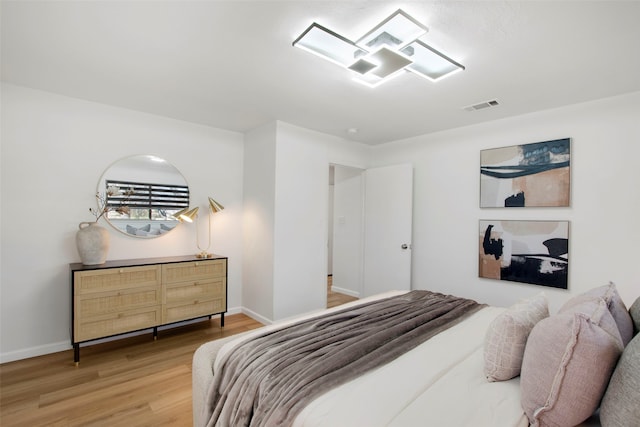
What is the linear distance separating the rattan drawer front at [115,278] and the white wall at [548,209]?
3.25 m

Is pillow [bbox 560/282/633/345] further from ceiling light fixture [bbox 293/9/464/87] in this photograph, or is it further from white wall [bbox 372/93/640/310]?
white wall [bbox 372/93/640/310]

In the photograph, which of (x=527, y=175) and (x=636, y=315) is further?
(x=527, y=175)

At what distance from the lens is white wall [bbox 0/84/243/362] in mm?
2745

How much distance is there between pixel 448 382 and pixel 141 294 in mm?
2862

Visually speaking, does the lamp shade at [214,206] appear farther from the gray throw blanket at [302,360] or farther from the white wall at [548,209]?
the white wall at [548,209]

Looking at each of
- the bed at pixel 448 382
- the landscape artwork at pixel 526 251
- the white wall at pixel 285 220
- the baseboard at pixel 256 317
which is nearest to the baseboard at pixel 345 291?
the white wall at pixel 285 220

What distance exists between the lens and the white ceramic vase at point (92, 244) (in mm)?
2840

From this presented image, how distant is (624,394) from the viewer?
90cm

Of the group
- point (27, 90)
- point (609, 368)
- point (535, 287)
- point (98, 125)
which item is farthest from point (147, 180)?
point (535, 287)

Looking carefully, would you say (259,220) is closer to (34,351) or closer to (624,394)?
(34,351)

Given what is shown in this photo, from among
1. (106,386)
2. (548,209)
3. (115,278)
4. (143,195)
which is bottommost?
(106,386)

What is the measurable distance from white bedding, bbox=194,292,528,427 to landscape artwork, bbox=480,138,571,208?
7.88 ft

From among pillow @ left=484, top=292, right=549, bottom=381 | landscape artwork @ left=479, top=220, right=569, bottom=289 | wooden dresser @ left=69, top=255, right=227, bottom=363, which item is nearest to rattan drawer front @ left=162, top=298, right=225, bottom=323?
wooden dresser @ left=69, top=255, right=227, bottom=363

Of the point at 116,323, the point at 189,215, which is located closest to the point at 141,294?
the point at 116,323
